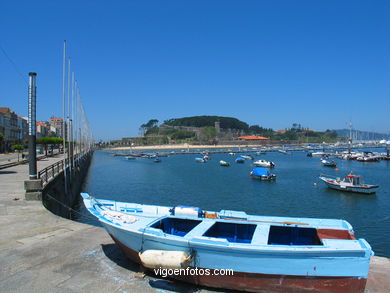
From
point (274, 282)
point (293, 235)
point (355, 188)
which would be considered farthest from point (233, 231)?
point (355, 188)

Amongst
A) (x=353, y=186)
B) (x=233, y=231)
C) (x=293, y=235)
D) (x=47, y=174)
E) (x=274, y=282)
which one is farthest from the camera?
(x=353, y=186)

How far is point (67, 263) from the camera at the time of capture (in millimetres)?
10289

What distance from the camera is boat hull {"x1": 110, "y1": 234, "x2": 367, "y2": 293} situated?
7953mm

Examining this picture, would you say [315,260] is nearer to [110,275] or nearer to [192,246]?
[192,246]

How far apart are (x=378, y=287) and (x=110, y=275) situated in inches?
312

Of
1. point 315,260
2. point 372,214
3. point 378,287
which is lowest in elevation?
point 372,214

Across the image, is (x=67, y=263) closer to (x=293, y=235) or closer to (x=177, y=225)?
(x=177, y=225)

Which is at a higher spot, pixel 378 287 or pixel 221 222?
pixel 221 222

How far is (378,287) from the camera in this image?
8.97 m

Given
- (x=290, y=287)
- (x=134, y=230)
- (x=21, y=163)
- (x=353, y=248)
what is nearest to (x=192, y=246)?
(x=134, y=230)

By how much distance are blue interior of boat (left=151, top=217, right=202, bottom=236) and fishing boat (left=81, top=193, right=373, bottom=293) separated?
0.22m

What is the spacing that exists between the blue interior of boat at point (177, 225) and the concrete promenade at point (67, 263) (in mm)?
1642

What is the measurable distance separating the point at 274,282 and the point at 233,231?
8.08 feet
